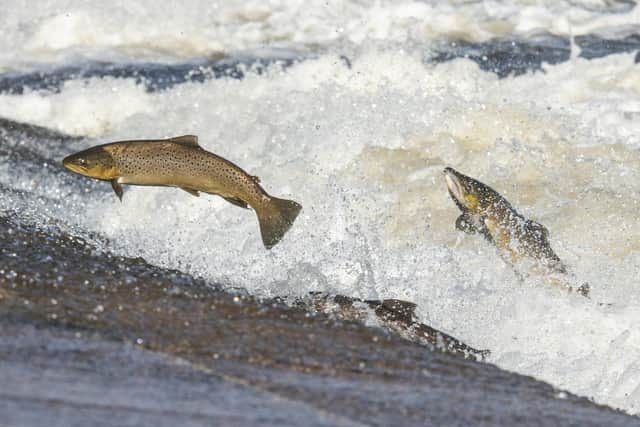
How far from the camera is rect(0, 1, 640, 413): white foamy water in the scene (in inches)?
208

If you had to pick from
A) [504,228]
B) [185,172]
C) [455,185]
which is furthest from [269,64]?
[185,172]

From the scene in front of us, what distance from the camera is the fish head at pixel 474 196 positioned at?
560cm

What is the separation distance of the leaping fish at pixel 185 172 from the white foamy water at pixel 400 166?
37 centimetres

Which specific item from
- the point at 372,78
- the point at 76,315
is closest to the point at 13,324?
the point at 76,315

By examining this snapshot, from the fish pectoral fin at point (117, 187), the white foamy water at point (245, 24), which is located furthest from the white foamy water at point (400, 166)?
the fish pectoral fin at point (117, 187)

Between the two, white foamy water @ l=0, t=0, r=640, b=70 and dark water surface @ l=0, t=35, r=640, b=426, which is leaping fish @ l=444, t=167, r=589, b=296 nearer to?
dark water surface @ l=0, t=35, r=640, b=426

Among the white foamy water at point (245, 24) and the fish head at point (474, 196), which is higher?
the white foamy water at point (245, 24)

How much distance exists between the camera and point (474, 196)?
565cm

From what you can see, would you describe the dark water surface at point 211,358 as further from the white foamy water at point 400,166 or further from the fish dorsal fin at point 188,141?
the fish dorsal fin at point 188,141

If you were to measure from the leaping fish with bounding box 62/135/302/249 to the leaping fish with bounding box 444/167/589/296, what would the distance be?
3.21 ft

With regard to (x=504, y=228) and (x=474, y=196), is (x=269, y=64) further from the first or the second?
(x=504, y=228)

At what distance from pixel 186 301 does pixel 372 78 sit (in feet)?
14.2

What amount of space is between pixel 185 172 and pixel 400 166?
2693 mm

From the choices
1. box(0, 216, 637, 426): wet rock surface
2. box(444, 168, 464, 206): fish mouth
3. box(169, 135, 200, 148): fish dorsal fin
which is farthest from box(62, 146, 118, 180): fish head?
box(444, 168, 464, 206): fish mouth
